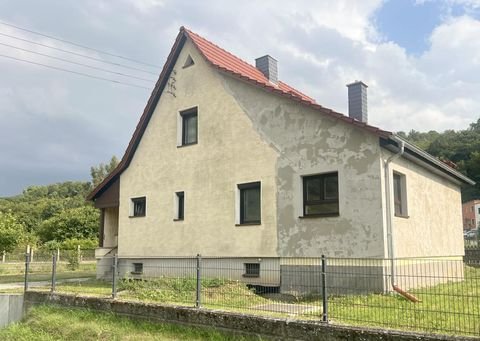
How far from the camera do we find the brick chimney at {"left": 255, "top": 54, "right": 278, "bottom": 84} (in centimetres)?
1791

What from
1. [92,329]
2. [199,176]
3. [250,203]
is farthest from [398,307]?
[199,176]

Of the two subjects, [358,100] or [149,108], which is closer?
[358,100]

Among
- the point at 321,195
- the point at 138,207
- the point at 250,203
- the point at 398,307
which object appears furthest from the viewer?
the point at 138,207

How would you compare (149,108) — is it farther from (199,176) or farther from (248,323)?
(248,323)

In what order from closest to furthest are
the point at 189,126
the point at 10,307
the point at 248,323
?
the point at 248,323 < the point at 10,307 < the point at 189,126

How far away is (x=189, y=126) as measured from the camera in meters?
16.0

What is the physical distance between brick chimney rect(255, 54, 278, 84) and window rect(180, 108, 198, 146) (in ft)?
12.2

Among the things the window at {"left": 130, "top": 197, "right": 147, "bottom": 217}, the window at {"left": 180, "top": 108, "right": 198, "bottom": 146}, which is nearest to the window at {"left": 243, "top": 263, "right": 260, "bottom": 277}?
the window at {"left": 180, "top": 108, "right": 198, "bottom": 146}

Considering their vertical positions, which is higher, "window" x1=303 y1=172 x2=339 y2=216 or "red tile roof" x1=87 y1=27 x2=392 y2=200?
"red tile roof" x1=87 y1=27 x2=392 y2=200

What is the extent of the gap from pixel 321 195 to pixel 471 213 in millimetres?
60759

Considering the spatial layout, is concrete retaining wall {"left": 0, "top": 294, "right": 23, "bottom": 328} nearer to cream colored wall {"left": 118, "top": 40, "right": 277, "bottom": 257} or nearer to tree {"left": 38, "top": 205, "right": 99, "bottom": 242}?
cream colored wall {"left": 118, "top": 40, "right": 277, "bottom": 257}

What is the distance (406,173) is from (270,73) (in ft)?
24.6

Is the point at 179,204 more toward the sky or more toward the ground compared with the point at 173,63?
more toward the ground

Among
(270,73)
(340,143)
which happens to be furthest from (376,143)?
(270,73)
